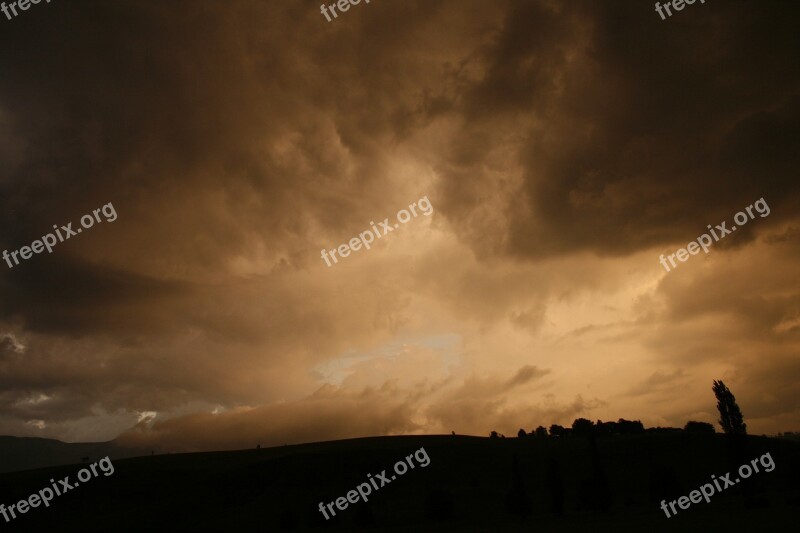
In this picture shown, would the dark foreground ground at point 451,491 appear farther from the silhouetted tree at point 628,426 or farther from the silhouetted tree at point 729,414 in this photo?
the silhouetted tree at point 628,426

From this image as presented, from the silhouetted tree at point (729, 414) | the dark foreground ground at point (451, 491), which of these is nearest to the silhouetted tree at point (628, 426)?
the dark foreground ground at point (451, 491)

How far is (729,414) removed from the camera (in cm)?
7825

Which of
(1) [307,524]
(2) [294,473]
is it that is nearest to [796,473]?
(1) [307,524]

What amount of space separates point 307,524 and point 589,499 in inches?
1415

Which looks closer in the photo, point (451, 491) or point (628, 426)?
point (451, 491)

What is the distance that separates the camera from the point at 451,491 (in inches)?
3344

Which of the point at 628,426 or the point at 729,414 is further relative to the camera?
the point at 628,426

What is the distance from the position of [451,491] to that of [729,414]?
4298 cm

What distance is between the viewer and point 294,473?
100438 mm

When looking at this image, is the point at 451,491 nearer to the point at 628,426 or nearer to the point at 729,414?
the point at 729,414

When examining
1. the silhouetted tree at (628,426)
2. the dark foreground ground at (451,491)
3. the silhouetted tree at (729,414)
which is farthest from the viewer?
the silhouetted tree at (628,426)

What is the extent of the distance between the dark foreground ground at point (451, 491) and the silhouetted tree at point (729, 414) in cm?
385

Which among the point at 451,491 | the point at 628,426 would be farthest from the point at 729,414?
the point at 628,426

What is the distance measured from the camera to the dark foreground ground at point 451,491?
190 feet
